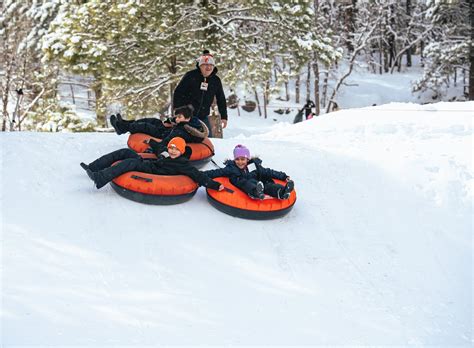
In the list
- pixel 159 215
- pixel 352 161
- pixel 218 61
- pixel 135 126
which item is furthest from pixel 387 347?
pixel 218 61

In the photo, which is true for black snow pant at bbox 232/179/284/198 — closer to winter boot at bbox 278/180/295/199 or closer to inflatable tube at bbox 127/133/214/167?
winter boot at bbox 278/180/295/199

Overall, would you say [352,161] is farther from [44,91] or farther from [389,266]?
[44,91]

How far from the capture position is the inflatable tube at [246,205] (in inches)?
178

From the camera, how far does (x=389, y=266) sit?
411 centimetres

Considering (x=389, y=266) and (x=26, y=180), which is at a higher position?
(x=26, y=180)

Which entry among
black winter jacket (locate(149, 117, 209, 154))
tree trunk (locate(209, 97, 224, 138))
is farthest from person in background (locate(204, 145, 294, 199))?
tree trunk (locate(209, 97, 224, 138))

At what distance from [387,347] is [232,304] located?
107 cm

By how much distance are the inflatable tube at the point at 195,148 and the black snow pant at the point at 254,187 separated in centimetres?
94

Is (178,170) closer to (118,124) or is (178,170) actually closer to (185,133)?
(185,133)

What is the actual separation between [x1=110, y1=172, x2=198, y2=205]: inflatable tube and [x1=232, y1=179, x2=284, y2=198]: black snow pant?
0.56m

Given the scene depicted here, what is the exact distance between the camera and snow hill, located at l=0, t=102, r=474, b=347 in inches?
119

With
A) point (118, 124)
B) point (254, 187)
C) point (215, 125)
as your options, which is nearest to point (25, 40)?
point (215, 125)

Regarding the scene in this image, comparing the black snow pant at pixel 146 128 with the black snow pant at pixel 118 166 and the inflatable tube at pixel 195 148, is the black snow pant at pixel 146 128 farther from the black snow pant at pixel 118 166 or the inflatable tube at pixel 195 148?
the black snow pant at pixel 118 166

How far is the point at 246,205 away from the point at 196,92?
2195mm
